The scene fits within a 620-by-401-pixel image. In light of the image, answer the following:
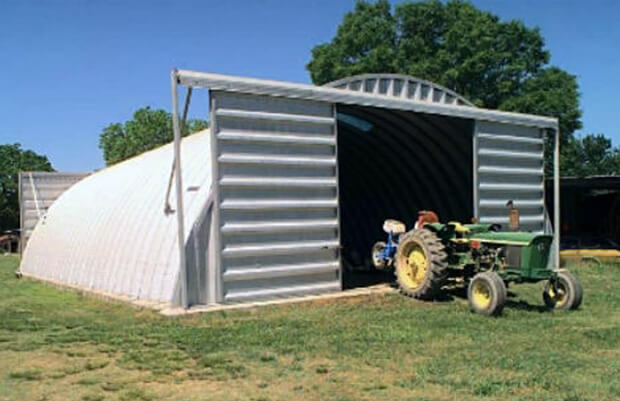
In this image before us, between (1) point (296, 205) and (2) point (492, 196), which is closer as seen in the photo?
(1) point (296, 205)

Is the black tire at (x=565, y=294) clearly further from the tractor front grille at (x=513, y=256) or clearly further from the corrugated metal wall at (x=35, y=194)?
the corrugated metal wall at (x=35, y=194)

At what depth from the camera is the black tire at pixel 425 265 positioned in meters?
10.7

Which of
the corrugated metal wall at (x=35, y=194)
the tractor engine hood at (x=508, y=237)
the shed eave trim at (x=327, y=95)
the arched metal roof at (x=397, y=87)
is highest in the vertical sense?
the arched metal roof at (x=397, y=87)

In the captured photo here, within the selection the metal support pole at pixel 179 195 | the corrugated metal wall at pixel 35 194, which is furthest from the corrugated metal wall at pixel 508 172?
the corrugated metal wall at pixel 35 194

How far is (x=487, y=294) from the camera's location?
31.6ft

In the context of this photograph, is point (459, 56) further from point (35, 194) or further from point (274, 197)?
point (274, 197)

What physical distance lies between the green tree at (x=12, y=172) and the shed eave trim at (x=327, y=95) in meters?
39.1

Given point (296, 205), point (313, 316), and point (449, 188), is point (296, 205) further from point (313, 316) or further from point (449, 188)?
point (449, 188)

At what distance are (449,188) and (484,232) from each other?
5380mm

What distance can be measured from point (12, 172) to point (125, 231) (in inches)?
1543

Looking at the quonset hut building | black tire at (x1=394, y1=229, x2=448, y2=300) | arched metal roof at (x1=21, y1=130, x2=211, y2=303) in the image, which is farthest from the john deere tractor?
arched metal roof at (x1=21, y1=130, x2=211, y2=303)

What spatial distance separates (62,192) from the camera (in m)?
23.5

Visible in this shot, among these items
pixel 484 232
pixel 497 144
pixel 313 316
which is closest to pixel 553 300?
pixel 484 232

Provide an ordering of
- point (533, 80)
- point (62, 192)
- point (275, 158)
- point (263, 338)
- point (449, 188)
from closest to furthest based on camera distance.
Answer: point (263, 338) < point (275, 158) < point (449, 188) < point (62, 192) < point (533, 80)
